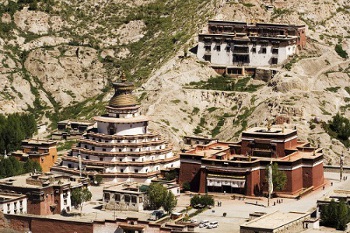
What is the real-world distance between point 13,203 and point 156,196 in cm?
1581

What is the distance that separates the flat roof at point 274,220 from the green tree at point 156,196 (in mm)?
13426

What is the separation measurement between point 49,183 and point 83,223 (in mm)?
11569

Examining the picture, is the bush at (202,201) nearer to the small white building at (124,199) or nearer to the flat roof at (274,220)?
the small white building at (124,199)

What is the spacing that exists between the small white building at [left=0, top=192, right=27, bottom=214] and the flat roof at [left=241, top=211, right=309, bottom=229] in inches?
1061

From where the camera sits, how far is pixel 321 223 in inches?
7219

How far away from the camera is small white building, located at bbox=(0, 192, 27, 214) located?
186500 mm

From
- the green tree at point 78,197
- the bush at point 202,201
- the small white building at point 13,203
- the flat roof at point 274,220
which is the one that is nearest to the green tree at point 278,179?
the bush at point 202,201

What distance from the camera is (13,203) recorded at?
187 meters

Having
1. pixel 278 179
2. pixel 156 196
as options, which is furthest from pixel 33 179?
pixel 278 179

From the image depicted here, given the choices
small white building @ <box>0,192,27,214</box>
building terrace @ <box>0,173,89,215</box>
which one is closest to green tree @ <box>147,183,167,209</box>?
building terrace @ <box>0,173,89,215</box>

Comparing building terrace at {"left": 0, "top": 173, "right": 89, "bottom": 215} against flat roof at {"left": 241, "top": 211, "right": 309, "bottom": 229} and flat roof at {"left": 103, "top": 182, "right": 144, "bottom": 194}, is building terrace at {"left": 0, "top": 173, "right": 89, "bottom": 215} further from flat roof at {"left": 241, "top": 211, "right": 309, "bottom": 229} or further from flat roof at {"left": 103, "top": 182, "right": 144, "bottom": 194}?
flat roof at {"left": 241, "top": 211, "right": 309, "bottom": 229}

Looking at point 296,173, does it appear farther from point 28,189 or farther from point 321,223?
point 28,189

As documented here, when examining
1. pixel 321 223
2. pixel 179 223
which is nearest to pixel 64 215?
pixel 179 223

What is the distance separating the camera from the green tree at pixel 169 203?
187250mm
